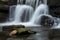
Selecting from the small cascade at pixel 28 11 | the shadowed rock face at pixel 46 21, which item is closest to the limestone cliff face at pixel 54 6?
the small cascade at pixel 28 11

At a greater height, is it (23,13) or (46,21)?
(23,13)

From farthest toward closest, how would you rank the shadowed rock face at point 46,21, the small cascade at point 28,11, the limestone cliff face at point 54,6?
the limestone cliff face at point 54,6 < the small cascade at point 28,11 < the shadowed rock face at point 46,21

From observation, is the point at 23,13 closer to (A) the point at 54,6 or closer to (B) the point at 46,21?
(A) the point at 54,6

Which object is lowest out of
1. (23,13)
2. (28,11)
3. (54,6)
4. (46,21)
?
(46,21)

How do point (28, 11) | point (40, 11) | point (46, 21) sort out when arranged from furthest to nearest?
point (28, 11), point (40, 11), point (46, 21)

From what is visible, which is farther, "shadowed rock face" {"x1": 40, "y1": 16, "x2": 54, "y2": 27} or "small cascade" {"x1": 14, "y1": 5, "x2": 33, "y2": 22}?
"small cascade" {"x1": 14, "y1": 5, "x2": 33, "y2": 22}

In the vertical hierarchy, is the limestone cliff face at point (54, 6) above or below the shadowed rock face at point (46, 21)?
above

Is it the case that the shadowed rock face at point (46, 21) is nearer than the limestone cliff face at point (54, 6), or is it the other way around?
the shadowed rock face at point (46, 21)

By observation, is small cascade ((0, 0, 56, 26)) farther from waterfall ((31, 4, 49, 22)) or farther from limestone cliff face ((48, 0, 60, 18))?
limestone cliff face ((48, 0, 60, 18))

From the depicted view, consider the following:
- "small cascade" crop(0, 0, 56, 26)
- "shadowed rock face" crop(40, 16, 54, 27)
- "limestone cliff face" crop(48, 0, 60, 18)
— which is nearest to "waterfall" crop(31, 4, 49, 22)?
"small cascade" crop(0, 0, 56, 26)

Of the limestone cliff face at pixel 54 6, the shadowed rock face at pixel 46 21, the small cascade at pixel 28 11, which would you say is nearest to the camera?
the shadowed rock face at pixel 46 21

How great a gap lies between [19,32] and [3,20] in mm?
6673

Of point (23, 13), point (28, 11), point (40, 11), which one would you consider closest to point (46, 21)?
point (40, 11)

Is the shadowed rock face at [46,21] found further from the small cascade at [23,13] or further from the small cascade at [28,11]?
the small cascade at [23,13]
